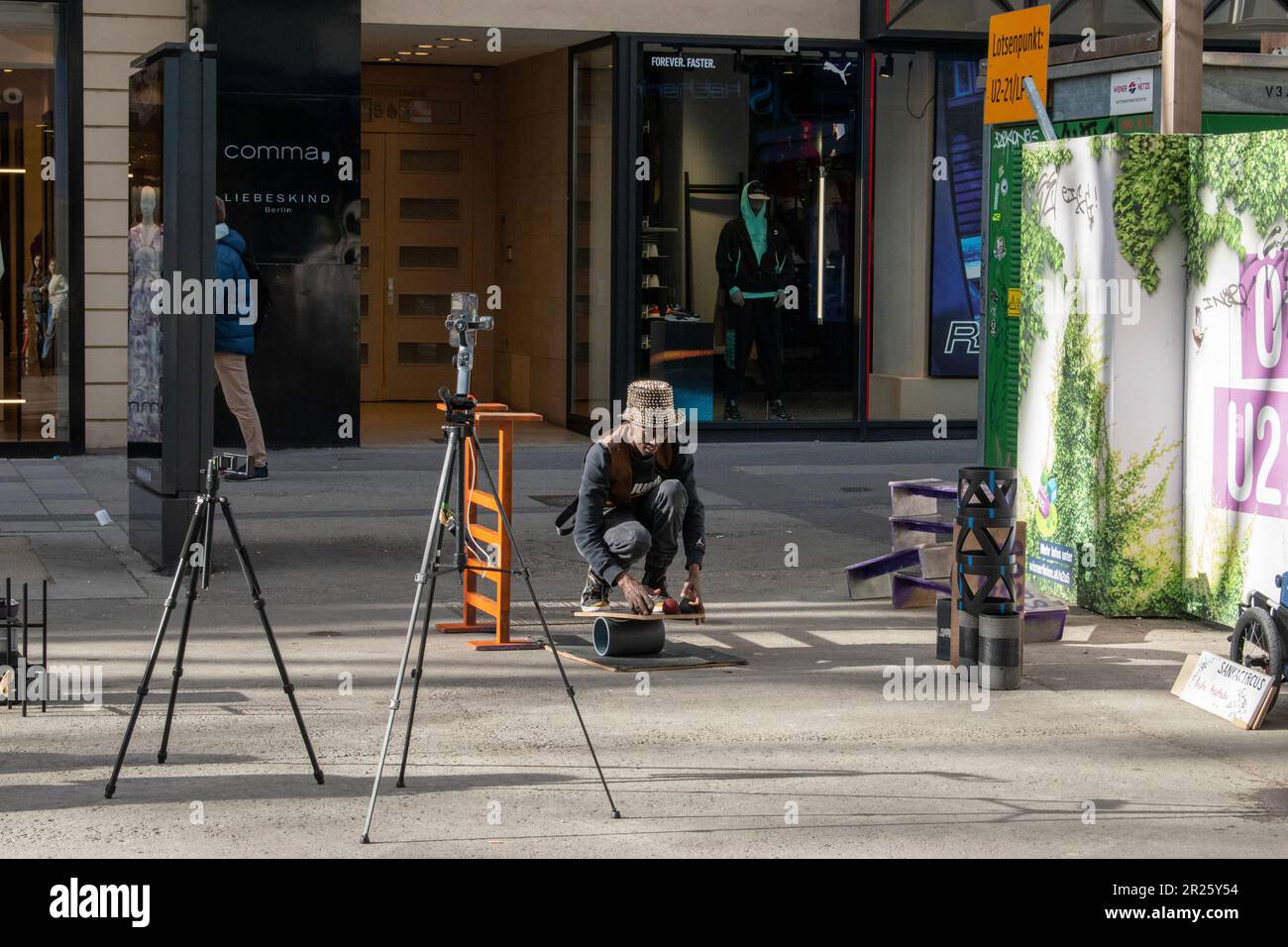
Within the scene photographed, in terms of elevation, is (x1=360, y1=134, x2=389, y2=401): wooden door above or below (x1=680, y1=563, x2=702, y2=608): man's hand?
above

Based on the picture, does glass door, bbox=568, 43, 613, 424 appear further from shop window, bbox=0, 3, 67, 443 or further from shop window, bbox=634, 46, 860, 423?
shop window, bbox=0, 3, 67, 443

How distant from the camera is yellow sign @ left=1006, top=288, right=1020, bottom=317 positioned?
448 inches

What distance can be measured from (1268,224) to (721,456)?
8.17m

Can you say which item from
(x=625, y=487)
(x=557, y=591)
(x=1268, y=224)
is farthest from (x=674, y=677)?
(x=1268, y=224)

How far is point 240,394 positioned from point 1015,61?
6.52m

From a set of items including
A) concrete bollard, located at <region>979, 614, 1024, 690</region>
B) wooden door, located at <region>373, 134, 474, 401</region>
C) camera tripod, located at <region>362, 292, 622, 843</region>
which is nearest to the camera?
camera tripod, located at <region>362, 292, 622, 843</region>

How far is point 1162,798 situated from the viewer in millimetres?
6578

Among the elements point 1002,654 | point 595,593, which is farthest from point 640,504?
point 1002,654

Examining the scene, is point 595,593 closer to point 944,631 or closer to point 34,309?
point 944,631

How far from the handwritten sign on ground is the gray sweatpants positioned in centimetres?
249

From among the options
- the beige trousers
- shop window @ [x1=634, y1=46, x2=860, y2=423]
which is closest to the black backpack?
the beige trousers

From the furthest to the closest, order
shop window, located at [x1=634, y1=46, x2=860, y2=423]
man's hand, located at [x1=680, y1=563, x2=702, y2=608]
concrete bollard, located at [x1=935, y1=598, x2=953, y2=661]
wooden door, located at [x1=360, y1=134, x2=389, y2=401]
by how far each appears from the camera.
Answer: wooden door, located at [x1=360, y1=134, x2=389, y2=401], shop window, located at [x1=634, y1=46, x2=860, y2=423], man's hand, located at [x1=680, y1=563, x2=702, y2=608], concrete bollard, located at [x1=935, y1=598, x2=953, y2=661]

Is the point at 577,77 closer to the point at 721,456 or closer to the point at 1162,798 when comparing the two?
the point at 721,456

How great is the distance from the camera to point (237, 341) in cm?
1438
